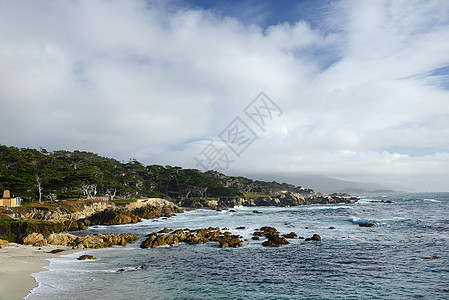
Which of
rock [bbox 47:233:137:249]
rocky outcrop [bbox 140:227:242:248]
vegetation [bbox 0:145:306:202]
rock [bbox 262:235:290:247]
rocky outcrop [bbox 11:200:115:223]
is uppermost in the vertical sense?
vegetation [bbox 0:145:306:202]

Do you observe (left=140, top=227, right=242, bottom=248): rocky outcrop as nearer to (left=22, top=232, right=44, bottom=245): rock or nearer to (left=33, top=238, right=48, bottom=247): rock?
(left=33, top=238, right=48, bottom=247): rock

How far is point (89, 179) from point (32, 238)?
39.4 meters

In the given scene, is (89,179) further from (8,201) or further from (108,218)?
(8,201)

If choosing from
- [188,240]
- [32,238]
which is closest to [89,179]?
[32,238]

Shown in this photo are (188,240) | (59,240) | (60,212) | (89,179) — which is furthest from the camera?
(89,179)

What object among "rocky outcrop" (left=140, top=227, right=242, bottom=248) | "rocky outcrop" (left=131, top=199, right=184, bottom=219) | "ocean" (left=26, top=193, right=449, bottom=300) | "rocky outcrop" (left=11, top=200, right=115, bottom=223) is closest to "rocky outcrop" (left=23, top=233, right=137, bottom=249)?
"ocean" (left=26, top=193, right=449, bottom=300)

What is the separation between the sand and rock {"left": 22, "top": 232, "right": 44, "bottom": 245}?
1.98 metres

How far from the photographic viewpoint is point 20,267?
1991 centimetres

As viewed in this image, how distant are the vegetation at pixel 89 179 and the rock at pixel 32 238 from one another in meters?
28.6

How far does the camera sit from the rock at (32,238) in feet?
102

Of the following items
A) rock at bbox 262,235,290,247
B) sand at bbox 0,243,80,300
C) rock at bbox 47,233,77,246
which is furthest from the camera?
rock at bbox 47,233,77,246

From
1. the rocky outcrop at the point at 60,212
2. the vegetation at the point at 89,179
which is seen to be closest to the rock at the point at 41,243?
the rocky outcrop at the point at 60,212

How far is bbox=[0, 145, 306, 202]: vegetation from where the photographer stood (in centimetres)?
6081

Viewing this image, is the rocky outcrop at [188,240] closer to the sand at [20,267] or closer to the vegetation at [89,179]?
the sand at [20,267]
